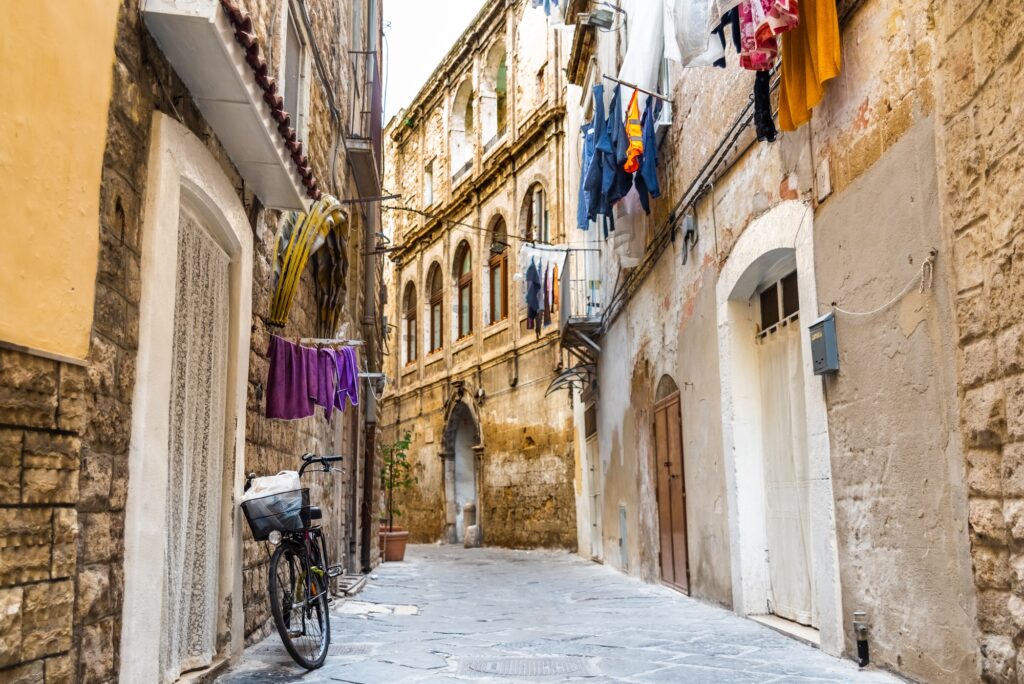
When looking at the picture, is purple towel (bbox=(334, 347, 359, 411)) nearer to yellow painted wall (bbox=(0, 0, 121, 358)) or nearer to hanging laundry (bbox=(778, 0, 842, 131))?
hanging laundry (bbox=(778, 0, 842, 131))

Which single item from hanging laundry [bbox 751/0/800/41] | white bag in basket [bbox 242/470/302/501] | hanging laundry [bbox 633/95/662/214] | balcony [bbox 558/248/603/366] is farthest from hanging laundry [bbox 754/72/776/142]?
balcony [bbox 558/248/603/366]

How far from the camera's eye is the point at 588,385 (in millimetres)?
14812

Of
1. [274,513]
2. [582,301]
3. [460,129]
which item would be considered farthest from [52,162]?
[460,129]

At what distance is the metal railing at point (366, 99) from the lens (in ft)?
37.0

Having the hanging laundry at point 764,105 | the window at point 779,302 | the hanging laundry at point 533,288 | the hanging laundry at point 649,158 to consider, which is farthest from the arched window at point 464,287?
the hanging laundry at point 764,105

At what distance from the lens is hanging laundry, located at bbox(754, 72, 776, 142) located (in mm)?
5789

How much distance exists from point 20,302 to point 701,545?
20.4 ft

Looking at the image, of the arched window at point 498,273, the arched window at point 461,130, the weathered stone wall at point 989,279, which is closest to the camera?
the weathered stone wall at point 989,279

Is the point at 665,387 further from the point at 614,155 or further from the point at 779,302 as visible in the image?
the point at 779,302

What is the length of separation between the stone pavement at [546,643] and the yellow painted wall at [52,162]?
2.49m

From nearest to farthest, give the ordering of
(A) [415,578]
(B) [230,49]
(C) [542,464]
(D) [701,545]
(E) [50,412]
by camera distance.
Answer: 1. (E) [50,412]
2. (B) [230,49]
3. (D) [701,545]
4. (A) [415,578]
5. (C) [542,464]

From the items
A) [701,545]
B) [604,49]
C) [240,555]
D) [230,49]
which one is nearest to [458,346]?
[604,49]

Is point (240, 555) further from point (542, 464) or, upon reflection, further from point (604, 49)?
point (542, 464)

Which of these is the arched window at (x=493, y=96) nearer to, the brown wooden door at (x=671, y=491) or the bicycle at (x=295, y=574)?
the brown wooden door at (x=671, y=491)
